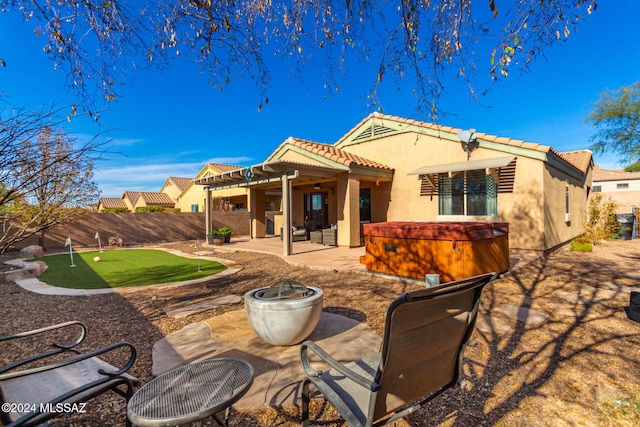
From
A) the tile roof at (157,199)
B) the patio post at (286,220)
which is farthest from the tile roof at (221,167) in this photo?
the patio post at (286,220)

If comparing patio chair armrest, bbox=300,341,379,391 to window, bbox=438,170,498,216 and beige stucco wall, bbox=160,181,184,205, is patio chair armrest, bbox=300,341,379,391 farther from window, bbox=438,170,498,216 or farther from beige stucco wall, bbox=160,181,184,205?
beige stucco wall, bbox=160,181,184,205

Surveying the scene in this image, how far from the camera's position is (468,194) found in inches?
460

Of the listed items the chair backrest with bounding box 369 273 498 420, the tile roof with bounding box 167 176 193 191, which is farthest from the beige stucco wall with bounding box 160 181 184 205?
the chair backrest with bounding box 369 273 498 420

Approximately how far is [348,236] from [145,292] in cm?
788

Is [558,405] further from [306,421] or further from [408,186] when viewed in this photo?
[408,186]

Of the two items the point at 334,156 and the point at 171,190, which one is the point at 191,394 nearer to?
the point at 334,156

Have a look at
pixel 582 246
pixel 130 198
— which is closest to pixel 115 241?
pixel 582 246

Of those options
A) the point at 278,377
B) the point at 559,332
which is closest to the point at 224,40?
the point at 278,377

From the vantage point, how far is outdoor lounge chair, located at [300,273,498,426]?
1583mm

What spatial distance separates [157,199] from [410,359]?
4121 centimetres

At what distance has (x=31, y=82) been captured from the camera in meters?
3.51

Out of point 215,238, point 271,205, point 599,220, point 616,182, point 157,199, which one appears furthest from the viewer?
point 157,199

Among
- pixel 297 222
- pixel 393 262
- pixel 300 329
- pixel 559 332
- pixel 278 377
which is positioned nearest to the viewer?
pixel 278 377

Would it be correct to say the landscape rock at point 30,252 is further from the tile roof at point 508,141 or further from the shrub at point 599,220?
the shrub at point 599,220
